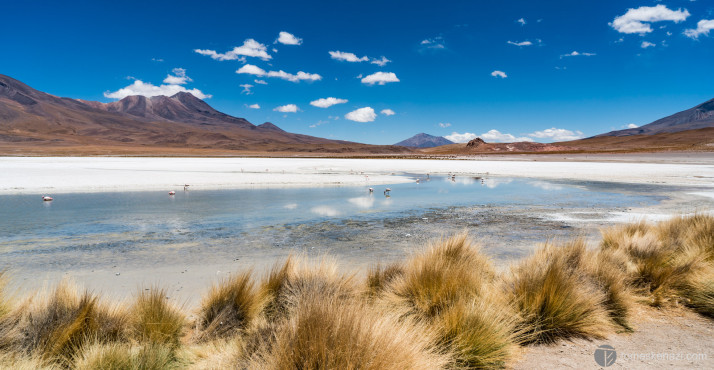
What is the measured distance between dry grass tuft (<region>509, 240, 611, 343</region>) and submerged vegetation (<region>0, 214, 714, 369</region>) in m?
0.01

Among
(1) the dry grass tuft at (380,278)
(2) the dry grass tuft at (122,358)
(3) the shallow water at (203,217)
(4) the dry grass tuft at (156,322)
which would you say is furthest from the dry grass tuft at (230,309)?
(3) the shallow water at (203,217)

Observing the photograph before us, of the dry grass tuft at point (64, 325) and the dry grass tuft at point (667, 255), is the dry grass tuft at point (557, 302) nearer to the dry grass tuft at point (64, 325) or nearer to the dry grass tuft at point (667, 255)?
the dry grass tuft at point (667, 255)

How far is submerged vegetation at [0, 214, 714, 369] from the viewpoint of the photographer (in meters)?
2.26

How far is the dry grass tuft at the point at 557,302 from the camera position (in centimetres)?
336

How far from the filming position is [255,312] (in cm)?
359

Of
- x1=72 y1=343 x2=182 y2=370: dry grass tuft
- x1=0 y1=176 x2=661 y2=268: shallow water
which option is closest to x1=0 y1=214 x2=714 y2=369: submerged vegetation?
x1=72 y1=343 x2=182 y2=370: dry grass tuft

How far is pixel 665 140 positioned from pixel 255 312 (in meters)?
102

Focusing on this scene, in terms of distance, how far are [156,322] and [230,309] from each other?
0.63 meters

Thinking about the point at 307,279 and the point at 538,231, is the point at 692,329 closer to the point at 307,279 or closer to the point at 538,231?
the point at 307,279

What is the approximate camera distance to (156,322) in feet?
10.2

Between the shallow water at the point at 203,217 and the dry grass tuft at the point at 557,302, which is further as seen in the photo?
the shallow water at the point at 203,217

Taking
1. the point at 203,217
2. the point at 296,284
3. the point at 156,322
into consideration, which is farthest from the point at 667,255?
the point at 203,217

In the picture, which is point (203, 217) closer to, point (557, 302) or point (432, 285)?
point (432, 285)

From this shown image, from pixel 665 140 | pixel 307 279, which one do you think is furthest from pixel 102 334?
pixel 665 140
